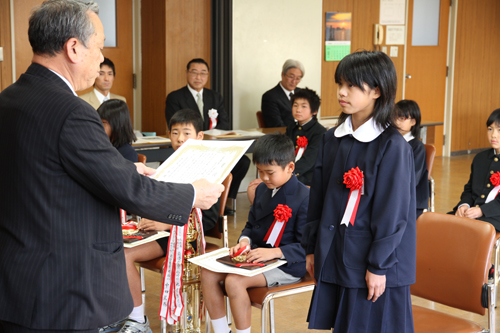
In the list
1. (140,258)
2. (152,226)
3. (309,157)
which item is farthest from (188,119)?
(309,157)

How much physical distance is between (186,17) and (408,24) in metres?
3.78

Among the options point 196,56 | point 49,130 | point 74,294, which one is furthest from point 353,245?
point 196,56

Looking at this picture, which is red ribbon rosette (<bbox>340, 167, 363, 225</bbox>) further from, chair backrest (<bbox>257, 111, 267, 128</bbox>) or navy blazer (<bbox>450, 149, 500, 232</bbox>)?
chair backrest (<bbox>257, 111, 267, 128</bbox>)

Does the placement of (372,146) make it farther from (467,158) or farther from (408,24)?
(467,158)

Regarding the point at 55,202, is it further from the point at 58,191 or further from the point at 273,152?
the point at 273,152

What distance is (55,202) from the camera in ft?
4.28

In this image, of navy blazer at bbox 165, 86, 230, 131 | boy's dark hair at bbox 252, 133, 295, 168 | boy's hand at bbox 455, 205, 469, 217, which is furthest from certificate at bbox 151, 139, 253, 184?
navy blazer at bbox 165, 86, 230, 131

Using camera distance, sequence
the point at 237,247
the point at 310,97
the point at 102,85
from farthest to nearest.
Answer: the point at 102,85
the point at 310,97
the point at 237,247

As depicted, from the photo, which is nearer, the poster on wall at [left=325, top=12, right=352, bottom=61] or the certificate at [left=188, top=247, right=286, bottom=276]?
the certificate at [left=188, top=247, right=286, bottom=276]

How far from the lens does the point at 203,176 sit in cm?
185

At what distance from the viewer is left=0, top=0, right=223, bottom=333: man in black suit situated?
1295 mm

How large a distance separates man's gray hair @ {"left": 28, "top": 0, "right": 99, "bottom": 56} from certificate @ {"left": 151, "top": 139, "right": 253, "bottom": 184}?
2.10 ft

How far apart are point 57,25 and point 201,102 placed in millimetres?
4301

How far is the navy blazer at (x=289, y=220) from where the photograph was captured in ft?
7.64
